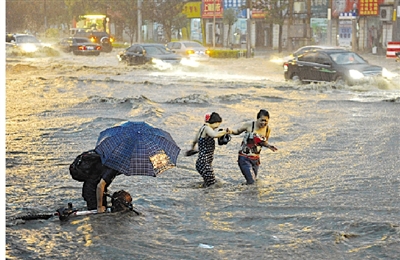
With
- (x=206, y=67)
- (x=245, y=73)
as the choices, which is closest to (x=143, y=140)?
(x=245, y=73)

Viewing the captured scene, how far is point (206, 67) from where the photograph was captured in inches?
1405

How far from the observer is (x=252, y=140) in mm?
9891

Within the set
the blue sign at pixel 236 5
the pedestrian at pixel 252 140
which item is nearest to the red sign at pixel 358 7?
the blue sign at pixel 236 5

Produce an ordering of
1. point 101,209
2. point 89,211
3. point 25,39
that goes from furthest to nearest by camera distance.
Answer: point 25,39 → point 89,211 → point 101,209

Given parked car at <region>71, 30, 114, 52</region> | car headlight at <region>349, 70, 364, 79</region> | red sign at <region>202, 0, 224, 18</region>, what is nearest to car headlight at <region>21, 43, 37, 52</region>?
parked car at <region>71, 30, 114, 52</region>

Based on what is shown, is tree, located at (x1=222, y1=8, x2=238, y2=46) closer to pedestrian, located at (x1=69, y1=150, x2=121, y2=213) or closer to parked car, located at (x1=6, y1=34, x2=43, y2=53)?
parked car, located at (x1=6, y1=34, x2=43, y2=53)

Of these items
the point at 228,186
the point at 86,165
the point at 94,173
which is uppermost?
the point at 86,165

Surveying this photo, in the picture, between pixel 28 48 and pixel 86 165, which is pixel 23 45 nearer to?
pixel 28 48

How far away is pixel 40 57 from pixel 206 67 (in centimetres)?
1809

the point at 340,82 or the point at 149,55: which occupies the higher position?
the point at 149,55

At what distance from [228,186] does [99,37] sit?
47212 mm

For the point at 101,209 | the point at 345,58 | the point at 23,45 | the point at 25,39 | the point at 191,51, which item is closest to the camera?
the point at 101,209

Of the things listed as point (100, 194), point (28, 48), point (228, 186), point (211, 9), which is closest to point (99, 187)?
point (100, 194)

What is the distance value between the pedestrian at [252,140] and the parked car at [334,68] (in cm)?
1389
